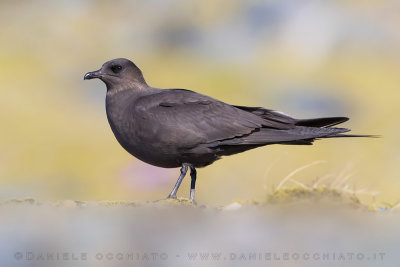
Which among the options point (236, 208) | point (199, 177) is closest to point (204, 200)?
point (199, 177)

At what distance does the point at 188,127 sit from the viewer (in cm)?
864

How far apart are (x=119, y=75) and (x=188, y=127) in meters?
1.28

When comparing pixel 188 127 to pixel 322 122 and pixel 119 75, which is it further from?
pixel 322 122

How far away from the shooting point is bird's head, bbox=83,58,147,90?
931cm

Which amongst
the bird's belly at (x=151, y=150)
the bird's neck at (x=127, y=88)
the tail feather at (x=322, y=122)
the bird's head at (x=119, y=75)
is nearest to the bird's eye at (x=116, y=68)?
the bird's head at (x=119, y=75)

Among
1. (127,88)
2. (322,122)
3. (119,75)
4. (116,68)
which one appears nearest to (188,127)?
(127,88)

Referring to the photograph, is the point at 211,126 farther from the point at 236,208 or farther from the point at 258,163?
the point at 258,163

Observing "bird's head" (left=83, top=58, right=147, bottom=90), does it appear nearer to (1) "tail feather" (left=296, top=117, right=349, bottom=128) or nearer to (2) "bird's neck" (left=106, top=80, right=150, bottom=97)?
(2) "bird's neck" (left=106, top=80, right=150, bottom=97)

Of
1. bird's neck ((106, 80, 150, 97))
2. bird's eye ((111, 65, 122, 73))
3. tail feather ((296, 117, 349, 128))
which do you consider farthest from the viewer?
bird's eye ((111, 65, 122, 73))

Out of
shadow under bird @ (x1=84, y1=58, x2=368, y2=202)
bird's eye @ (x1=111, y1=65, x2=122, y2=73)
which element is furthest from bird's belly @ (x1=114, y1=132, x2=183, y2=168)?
bird's eye @ (x1=111, y1=65, x2=122, y2=73)

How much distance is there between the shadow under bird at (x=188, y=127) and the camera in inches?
335

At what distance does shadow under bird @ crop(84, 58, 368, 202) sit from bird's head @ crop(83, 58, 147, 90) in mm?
12

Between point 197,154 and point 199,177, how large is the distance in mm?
8041

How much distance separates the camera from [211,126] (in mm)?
8758
